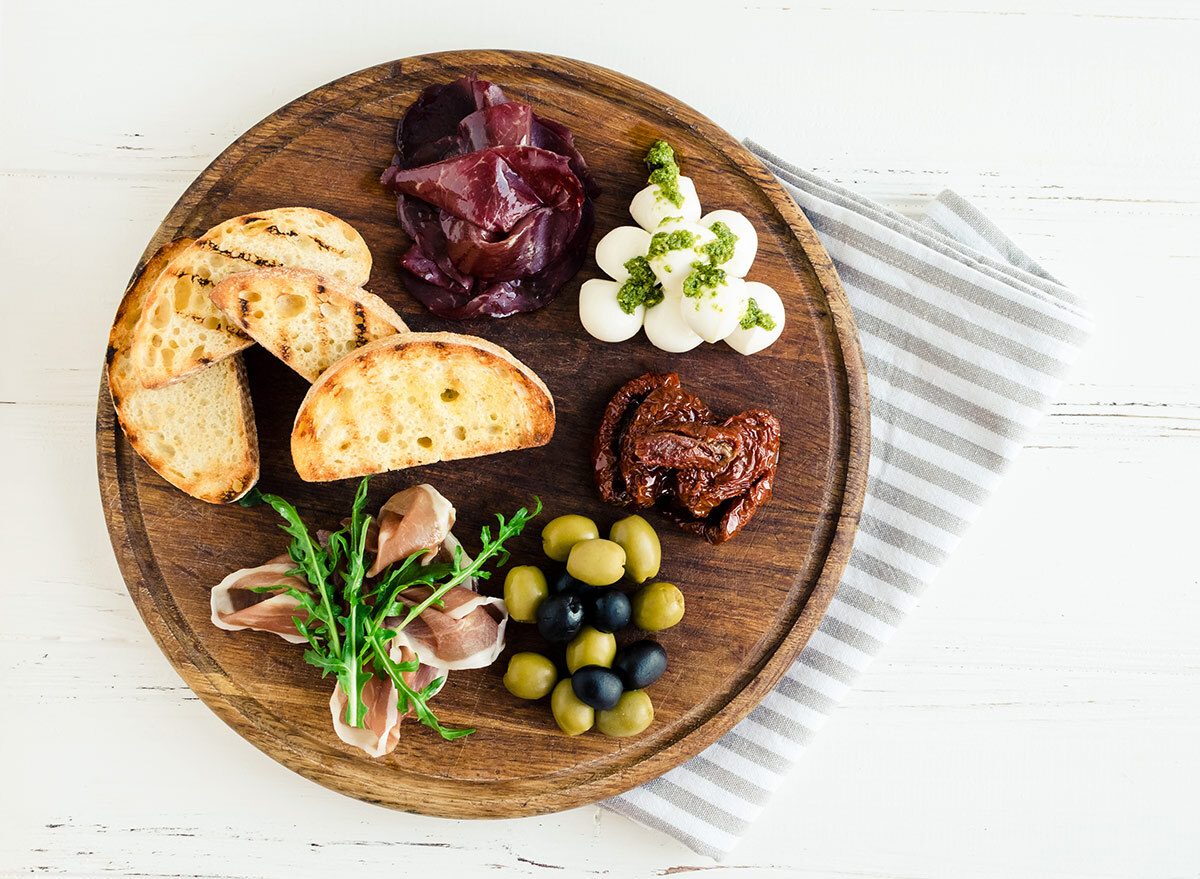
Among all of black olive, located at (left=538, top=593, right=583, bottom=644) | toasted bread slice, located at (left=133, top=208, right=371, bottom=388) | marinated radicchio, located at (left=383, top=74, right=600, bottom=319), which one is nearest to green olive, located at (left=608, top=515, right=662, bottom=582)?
black olive, located at (left=538, top=593, right=583, bottom=644)

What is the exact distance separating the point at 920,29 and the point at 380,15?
168 centimetres

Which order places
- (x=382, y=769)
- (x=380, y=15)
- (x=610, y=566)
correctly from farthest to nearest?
(x=380, y=15) → (x=382, y=769) → (x=610, y=566)

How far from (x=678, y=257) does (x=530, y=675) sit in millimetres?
1183

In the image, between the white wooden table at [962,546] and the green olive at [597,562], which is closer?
the green olive at [597,562]

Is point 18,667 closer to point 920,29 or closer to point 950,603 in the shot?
point 950,603

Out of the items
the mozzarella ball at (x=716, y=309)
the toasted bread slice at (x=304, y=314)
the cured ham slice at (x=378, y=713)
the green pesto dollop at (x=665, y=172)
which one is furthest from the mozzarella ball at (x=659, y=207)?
the cured ham slice at (x=378, y=713)

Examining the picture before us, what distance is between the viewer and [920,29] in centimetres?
249

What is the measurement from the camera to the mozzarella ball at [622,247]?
217cm

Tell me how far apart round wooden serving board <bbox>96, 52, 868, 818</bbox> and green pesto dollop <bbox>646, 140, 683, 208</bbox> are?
0.28ft

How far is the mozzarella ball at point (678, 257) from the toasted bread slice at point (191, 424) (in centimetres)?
118

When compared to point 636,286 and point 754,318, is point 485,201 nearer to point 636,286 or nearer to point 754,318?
point 636,286

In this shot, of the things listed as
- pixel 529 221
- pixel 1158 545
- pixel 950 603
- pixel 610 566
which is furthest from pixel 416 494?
pixel 1158 545

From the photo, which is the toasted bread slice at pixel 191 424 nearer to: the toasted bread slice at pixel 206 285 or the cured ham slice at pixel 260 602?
the toasted bread slice at pixel 206 285

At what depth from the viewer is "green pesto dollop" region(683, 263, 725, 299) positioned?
207 cm
